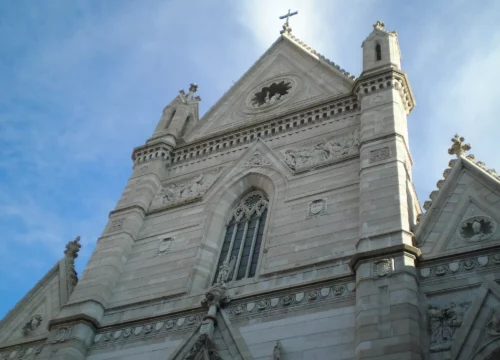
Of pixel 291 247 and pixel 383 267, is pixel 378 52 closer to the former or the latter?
pixel 291 247

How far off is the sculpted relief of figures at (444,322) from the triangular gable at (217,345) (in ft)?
11.9

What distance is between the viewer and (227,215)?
1839cm

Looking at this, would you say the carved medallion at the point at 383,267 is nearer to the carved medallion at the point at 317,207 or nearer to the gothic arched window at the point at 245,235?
the carved medallion at the point at 317,207

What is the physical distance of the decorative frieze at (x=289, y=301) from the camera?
1341 centimetres

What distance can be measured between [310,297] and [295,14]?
18.4 metres

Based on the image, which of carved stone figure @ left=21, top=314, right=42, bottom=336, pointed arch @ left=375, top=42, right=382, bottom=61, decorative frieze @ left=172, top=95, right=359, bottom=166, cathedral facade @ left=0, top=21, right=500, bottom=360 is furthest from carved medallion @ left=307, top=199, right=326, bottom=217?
carved stone figure @ left=21, top=314, right=42, bottom=336

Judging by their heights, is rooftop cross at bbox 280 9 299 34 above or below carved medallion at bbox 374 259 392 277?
above

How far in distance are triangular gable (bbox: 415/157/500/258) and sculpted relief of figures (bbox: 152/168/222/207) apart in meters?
7.29

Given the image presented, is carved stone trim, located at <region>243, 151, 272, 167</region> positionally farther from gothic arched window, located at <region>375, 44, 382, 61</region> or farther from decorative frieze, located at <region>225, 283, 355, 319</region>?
decorative frieze, located at <region>225, 283, 355, 319</region>

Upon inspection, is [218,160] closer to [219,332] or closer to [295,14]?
[219,332]

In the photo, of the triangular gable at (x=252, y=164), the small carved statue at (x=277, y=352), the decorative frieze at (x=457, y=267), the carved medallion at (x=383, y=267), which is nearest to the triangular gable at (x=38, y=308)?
the triangular gable at (x=252, y=164)

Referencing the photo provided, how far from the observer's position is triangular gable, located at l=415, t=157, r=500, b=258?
13.1m

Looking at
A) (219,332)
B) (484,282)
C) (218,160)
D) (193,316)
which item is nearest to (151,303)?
(193,316)

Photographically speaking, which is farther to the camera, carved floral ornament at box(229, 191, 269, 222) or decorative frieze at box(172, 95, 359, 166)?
decorative frieze at box(172, 95, 359, 166)
